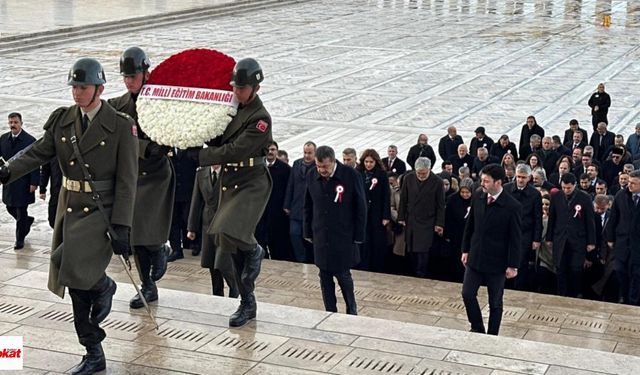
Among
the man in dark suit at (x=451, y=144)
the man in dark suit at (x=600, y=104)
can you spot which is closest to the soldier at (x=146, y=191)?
the man in dark suit at (x=451, y=144)

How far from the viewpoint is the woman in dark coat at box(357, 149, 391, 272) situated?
11.9 meters

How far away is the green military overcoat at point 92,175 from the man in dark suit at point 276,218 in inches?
204

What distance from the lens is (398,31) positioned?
128 ft

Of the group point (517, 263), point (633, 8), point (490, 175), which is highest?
point (490, 175)

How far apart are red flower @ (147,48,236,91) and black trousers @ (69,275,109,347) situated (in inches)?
62.8

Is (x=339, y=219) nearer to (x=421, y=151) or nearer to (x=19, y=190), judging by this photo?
(x=19, y=190)

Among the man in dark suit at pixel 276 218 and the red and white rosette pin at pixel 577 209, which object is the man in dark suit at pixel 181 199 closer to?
the man in dark suit at pixel 276 218

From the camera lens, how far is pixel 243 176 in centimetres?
784

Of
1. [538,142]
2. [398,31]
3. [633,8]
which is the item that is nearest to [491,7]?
[633,8]

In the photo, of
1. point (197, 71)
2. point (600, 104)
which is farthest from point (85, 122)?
point (600, 104)

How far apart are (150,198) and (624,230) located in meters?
5.03

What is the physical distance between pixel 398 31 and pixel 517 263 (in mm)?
30399

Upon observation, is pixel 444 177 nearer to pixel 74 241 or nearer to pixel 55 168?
pixel 55 168

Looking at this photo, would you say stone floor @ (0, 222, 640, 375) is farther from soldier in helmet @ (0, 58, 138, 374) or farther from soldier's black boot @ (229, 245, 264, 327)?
soldier in helmet @ (0, 58, 138, 374)
